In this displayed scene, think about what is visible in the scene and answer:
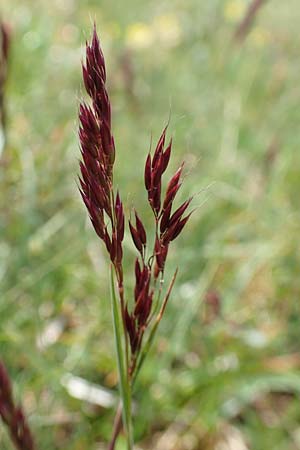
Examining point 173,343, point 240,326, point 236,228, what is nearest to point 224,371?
point 173,343

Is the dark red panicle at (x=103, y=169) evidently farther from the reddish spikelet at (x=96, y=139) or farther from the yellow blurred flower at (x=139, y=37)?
the yellow blurred flower at (x=139, y=37)

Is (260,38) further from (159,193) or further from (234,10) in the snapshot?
(159,193)

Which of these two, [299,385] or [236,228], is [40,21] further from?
[299,385]

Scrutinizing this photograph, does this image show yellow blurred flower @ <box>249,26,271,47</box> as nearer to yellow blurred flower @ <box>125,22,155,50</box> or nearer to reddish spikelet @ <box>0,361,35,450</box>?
yellow blurred flower @ <box>125,22,155,50</box>

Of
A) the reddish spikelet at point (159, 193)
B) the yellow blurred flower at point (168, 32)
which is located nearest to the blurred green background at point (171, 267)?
the reddish spikelet at point (159, 193)

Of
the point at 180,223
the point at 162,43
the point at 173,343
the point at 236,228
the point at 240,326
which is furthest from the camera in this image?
the point at 162,43

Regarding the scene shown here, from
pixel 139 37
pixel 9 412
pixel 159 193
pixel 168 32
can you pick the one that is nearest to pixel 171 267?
pixel 9 412
